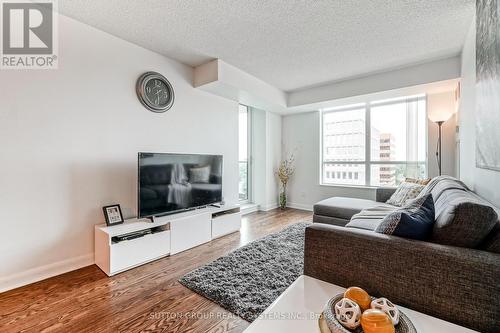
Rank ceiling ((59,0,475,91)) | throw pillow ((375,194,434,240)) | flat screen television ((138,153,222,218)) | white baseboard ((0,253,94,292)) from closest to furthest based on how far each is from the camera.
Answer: throw pillow ((375,194,434,240)), white baseboard ((0,253,94,292)), ceiling ((59,0,475,91)), flat screen television ((138,153,222,218))

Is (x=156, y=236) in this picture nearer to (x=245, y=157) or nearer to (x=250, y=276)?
(x=250, y=276)

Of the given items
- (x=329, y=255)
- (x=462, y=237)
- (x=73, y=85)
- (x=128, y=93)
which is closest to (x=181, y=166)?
(x=128, y=93)

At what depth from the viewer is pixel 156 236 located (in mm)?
2420

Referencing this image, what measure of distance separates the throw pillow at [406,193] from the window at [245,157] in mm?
2799

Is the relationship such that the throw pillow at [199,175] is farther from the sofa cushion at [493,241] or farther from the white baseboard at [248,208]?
the sofa cushion at [493,241]

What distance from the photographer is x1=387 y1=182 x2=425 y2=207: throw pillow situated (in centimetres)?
274

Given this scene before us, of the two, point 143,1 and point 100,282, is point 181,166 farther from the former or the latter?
point 143,1

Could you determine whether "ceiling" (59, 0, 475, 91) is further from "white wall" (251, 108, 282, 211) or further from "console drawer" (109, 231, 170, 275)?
"console drawer" (109, 231, 170, 275)

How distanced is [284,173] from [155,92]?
3.24 metres

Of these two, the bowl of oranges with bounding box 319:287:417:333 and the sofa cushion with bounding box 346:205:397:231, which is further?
the sofa cushion with bounding box 346:205:397:231

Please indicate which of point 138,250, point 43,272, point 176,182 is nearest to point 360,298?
point 138,250

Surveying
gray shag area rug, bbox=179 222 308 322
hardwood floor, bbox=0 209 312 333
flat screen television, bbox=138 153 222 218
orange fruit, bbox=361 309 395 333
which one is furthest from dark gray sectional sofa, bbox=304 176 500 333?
flat screen television, bbox=138 153 222 218

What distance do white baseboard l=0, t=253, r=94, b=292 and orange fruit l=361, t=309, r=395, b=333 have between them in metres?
2.62

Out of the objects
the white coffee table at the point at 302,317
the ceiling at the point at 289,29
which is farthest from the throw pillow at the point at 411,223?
the ceiling at the point at 289,29
